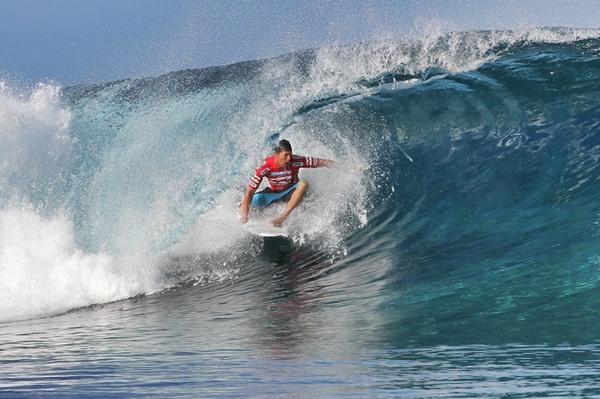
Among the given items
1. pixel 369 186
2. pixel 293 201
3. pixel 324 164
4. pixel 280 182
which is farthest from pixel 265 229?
pixel 369 186

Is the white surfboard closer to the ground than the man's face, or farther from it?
closer to the ground

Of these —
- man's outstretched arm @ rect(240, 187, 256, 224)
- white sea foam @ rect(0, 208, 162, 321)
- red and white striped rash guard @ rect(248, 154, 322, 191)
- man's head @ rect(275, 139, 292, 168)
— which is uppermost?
man's head @ rect(275, 139, 292, 168)

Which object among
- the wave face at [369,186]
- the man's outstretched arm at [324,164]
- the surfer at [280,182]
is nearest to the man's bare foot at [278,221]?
the surfer at [280,182]

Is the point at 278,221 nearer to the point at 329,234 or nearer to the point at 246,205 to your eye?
the point at 246,205

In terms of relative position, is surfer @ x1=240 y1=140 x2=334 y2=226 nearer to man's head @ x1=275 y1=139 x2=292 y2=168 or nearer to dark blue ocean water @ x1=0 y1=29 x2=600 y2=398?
man's head @ x1=275 y1=139 x2=292 y2=168

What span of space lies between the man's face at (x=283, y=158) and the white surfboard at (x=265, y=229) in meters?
0.83

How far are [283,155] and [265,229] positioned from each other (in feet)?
3.43

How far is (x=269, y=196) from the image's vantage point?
994 cm

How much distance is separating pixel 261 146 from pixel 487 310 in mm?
6751

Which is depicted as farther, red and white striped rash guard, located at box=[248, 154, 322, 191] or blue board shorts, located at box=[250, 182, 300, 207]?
blue board shorts, located at box=[250, 182, 300, 207]

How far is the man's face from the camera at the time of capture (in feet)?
31.4

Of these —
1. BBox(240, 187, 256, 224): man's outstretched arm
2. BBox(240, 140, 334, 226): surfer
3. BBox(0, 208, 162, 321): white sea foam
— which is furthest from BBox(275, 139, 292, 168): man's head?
BBox(0, 208, 162, 321): white sea foam

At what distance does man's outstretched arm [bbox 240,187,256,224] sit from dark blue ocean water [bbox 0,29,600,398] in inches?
12.3

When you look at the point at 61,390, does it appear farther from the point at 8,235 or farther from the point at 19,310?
the point at 8,235
